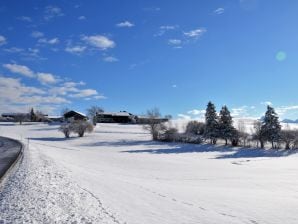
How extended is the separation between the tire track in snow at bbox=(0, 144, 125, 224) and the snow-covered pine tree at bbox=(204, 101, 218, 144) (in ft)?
203

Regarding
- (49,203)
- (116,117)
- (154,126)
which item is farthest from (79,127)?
(49,203)

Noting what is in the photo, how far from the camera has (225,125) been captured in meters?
77.2

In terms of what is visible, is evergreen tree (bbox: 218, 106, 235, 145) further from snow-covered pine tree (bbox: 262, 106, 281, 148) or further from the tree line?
snow-covered pine tree (bbox: 262, 106, 281, 148)

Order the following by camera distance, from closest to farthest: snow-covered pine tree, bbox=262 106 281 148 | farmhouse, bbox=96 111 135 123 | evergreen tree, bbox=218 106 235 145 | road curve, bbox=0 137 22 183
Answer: road curve, bbox=0 137 22 183
snow-covered pine tree, bbox=262 106 281 148
evergreen tree, bbox=218 106 235 145
farmhouse, bbox=96 111 135 123

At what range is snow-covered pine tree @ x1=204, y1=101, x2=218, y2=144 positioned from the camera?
77169mm

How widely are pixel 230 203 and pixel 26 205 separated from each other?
8.37m

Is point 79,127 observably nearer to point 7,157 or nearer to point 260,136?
point 260,136

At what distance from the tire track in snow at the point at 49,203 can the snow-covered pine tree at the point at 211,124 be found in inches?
2433

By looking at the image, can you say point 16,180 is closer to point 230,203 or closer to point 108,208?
point 108,208

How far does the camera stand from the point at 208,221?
1196cm

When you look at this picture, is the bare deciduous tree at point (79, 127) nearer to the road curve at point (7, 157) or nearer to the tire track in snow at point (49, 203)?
the road curve at point (7, 157)

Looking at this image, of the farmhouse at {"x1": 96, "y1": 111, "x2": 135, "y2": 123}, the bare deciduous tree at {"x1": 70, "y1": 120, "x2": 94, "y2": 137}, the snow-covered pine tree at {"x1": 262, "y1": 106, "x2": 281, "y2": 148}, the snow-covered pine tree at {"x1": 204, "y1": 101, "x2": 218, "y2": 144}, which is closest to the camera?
the snow-covered pine tree at {"x1": 262, "y1": 106, "x2": 281, "y2": 148}

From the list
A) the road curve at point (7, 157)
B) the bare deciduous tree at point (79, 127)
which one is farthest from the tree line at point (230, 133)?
the road curve at point (7, 157)

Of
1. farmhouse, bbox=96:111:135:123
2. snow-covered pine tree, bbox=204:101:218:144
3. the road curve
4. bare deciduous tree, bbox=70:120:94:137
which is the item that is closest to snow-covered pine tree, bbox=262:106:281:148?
snow-covered pine tree, bbox=204:101:218:144
